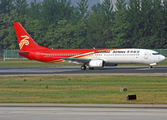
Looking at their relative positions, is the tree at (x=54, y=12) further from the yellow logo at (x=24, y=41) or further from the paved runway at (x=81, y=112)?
the paved runway at (x=81, y=112)

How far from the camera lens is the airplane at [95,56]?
50.1 m

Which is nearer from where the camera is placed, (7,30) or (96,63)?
(96,63)

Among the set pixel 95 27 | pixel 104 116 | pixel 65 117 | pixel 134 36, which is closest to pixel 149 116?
pixel 104 116

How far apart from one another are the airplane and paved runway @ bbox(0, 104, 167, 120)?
110ft

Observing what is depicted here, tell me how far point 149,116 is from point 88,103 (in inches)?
185

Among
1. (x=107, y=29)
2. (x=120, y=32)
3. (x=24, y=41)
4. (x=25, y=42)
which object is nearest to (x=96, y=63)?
(x=25, y=42)

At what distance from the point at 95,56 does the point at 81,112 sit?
122 ft

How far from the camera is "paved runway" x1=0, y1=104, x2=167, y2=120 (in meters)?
13.5

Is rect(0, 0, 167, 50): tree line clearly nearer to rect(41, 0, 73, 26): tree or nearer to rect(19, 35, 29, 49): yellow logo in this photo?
rect(41, 0, 73, 26): tree

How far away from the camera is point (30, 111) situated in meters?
15.1

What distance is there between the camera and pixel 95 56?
2042 inches

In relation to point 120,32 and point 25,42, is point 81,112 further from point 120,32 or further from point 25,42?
point 120,32

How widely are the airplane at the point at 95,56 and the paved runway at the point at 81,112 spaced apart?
110ft

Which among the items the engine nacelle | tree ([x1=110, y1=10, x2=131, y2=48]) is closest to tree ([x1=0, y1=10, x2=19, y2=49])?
tree ([x1=110, y1=10, x2=131, y2=48])
